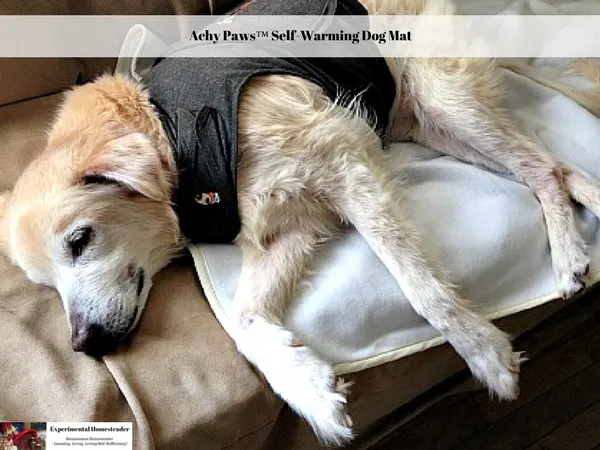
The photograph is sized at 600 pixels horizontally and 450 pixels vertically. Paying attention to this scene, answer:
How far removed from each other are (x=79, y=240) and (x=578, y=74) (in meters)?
1.37

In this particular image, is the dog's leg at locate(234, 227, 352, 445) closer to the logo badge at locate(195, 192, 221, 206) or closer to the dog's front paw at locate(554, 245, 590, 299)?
the logo badge at locate(195, 192, 221, 206)

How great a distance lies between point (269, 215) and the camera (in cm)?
155

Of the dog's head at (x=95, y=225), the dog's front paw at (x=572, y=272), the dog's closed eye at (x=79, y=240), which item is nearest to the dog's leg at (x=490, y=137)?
the dog's front paw at (x=572, y=272)

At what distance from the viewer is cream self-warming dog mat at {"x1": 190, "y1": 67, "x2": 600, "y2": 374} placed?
56.0 inches

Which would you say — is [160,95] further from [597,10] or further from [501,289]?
[597,10]

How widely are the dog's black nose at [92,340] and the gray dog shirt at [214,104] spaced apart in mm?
300

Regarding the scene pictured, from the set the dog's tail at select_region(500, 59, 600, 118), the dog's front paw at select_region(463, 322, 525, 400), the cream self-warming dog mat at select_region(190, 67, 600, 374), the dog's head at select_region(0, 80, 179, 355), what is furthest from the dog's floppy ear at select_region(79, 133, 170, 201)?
the dog's tail at select_region(500, 59, 600, 118)

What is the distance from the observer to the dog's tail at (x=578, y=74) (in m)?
1.83

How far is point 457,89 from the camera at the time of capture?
176cm

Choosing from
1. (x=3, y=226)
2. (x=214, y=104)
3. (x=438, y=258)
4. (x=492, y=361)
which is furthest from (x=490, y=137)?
(x=3, y=226)

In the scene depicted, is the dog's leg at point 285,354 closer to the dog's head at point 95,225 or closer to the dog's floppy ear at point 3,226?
the dog's head at point 95,225

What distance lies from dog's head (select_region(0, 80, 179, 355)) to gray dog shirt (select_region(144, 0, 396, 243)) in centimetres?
6

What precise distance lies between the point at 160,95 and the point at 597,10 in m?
1.36

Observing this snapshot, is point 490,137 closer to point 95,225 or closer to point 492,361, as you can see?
point 492,361
